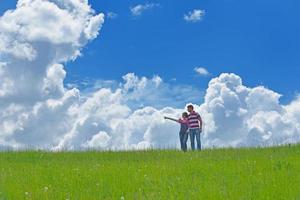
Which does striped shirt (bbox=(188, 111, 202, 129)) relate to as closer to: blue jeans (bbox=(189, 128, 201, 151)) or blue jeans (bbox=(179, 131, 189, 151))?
blue jeans (bbox=(189, 128, 201, 151))

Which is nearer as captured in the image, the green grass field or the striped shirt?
the green grass field

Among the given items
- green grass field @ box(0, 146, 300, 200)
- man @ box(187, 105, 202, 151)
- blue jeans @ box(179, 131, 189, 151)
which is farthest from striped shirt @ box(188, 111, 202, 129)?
green grass field @ box(0, 146, 300, 200)

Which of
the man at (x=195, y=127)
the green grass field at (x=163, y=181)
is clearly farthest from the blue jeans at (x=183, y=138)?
the green grass field at (x=163, y=181)

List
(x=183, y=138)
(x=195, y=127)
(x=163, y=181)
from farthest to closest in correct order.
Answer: (x=183, y=138) → (x=195, y=127) → (x=163, y=181)

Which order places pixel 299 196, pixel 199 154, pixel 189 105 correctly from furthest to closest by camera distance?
pixel 189 105 < pixel 199 154 < pixel 299 196

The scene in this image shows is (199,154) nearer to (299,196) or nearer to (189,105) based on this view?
(189,105)

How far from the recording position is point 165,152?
26.6 metres

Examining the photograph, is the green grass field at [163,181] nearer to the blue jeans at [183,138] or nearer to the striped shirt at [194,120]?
the striped shirt at [194,120]

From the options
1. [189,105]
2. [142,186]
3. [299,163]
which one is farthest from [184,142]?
[142,186]

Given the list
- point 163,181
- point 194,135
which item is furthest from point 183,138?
point 163,181

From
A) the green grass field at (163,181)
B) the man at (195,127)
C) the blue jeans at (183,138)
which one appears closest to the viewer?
the green grass field at (163,181)

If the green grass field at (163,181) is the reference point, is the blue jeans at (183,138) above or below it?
above

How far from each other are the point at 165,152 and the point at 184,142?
441cm

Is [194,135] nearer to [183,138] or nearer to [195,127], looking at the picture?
[195,127]
